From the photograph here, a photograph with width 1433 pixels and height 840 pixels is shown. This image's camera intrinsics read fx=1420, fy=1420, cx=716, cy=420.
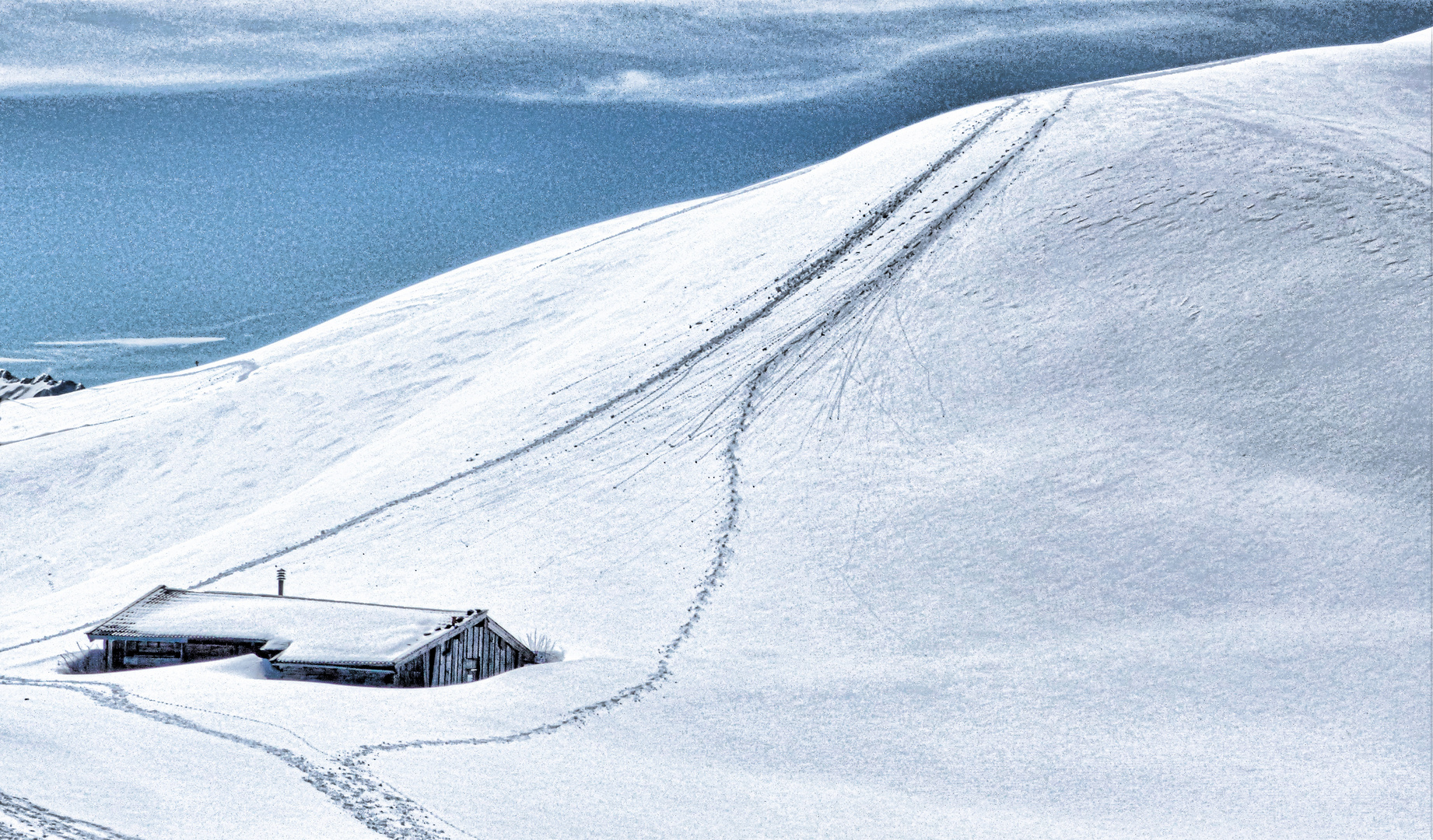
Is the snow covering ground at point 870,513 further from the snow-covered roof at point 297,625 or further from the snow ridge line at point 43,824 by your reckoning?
the snow-covered roof at point 297,625

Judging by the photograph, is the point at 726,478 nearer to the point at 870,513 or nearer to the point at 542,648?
the point at 870,513

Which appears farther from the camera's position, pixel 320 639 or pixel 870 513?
pixel 870 513

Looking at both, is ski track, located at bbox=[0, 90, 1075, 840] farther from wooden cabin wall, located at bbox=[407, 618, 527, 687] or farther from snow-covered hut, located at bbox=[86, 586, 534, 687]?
wooden cabin wall, located at bbox=[407, 618, 527, 687]

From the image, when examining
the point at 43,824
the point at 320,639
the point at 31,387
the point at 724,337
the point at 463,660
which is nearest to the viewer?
the point at 43,824

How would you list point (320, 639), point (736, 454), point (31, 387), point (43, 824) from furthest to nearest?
1. point (31, 387)
2. point (736, 454)
3. point (320, 639)
4. point (43, 824)

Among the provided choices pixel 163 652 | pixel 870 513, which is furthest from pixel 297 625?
pixel 870 513

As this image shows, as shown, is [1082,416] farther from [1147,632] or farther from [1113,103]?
[1113,103]

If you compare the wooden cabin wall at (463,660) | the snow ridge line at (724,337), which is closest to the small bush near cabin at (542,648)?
the wooden cabin wall at (463,660)
